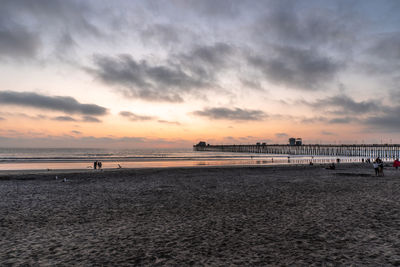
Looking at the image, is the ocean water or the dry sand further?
the ocean water

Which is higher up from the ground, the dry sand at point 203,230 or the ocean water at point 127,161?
the dry sand at point 203,230

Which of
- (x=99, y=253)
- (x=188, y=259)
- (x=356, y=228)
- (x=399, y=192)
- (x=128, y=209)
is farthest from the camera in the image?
(x=399, y=192)

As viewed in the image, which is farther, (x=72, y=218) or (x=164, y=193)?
(x=164, y=193)

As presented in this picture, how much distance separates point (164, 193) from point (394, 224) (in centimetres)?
1019

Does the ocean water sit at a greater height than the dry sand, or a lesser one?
lesser

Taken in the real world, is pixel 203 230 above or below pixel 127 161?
above

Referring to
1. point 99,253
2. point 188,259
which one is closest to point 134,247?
point 99,253

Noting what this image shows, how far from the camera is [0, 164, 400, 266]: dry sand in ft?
17.6

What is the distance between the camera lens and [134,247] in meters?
6.04

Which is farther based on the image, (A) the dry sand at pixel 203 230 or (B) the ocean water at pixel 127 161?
(B) the ocean water at pixel 127 161

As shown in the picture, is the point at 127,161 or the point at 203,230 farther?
the point at 127,161

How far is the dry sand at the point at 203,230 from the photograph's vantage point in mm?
5355

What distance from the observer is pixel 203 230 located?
7320 mm

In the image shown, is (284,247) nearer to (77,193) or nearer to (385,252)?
(385,252)
